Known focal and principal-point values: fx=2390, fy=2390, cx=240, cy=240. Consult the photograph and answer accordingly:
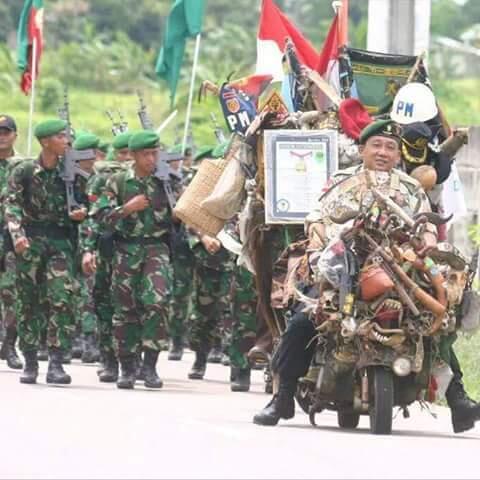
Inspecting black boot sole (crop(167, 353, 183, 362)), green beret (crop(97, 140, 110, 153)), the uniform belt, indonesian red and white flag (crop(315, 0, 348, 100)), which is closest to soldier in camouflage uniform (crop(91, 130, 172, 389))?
the uniform belt

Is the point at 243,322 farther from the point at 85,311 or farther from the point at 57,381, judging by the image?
the point at 85,311

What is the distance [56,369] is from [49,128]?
1.81 metres

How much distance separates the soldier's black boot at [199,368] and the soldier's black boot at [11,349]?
146 cm

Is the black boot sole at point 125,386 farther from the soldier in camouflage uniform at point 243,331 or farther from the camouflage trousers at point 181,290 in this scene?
the camouflage trousers at point 181,290

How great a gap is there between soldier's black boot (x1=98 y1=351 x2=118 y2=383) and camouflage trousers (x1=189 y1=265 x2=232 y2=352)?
129cm

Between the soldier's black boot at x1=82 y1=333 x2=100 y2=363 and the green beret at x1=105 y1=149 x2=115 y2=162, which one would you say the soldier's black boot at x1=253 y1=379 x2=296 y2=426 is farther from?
the soldier's black boot at x1=82 y1=333 x2=100 y2=363

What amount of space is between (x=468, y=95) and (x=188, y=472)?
161 feet

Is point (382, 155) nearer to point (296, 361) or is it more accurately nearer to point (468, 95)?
point (296, 361)

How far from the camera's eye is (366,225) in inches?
538

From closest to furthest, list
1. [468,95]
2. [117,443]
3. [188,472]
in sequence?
[188,472]
[117,443]
[468,95]

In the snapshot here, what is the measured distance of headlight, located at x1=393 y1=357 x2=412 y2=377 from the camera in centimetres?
1369

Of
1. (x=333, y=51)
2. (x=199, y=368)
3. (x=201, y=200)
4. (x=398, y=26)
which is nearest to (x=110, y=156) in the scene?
(x=199, y=368)

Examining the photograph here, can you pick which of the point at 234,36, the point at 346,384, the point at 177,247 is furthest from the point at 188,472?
the point at 234,36

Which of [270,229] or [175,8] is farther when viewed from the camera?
[175,8]
